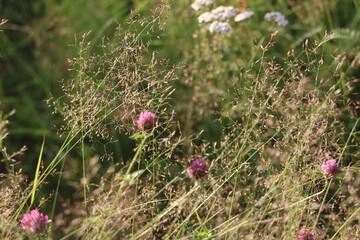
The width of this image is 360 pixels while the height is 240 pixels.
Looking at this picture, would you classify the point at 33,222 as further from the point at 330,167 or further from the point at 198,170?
the point at 330,167

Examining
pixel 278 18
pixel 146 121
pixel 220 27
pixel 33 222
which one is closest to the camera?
pixel 33 222

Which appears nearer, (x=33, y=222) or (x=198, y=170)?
(x=33, y=222)

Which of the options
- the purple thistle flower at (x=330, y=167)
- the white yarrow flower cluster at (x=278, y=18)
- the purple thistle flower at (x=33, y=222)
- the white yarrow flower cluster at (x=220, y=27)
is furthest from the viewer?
the white yarrow flower cluster at (x=278, y=18)

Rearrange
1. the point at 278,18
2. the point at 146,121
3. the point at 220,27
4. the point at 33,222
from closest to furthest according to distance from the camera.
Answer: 1. the point at 33,222
2. the point at 146,121
3. the point at 220,27
4. the point at 278,18

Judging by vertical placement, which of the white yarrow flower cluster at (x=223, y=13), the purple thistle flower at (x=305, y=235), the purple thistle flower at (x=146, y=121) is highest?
the purple thistle flower at (x=146, y=121)

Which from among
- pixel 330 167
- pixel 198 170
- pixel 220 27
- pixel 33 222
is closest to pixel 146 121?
pixel 198 170

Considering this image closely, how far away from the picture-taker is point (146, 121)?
1580mm

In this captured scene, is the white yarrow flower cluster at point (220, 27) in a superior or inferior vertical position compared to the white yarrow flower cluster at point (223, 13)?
inferior

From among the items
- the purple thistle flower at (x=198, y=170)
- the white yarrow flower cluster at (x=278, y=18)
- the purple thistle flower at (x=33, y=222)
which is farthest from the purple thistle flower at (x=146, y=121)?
Answer: the white yarrow flower cluster at (x=278, y=18)

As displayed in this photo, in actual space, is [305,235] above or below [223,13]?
below

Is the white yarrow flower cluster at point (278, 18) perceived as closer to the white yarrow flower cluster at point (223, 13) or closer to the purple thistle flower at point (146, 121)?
the white yarrow flower cluster at point (223, 13)

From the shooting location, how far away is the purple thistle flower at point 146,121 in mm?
1574

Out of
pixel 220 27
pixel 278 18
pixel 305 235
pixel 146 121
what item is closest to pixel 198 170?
pixel 146 121

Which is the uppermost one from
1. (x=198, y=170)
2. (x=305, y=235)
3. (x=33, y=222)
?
(x=33, y=222)
